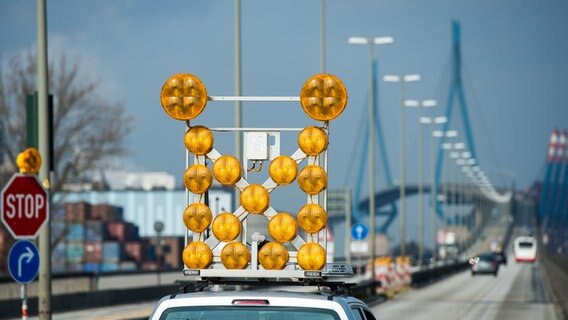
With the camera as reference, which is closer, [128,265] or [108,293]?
[108,293]

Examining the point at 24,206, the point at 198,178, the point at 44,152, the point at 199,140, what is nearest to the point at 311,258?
the point at 198,178

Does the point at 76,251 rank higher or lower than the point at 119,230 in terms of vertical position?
lower

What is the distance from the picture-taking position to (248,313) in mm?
9531

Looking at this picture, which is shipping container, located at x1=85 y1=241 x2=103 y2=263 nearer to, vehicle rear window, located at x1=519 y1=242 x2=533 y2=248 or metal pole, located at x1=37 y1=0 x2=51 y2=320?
vehicle rear window, located at x1=519 y1=242 x2=533 y2=248

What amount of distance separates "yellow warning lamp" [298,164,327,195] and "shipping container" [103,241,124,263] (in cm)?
9902

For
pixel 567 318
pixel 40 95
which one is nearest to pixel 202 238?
pixel 40 95

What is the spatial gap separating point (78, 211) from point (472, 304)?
4774cm

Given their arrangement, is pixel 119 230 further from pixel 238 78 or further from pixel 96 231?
pixel 238 78

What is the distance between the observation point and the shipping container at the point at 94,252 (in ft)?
353

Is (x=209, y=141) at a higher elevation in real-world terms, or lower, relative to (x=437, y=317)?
higher

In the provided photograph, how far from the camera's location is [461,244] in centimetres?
16238

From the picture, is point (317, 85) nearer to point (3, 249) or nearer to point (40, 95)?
point (40, 95)

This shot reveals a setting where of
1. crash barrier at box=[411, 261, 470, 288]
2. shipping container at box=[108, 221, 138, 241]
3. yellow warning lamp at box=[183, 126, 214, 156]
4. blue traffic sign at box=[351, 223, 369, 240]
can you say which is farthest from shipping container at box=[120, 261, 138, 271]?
yellow warning lamp at box=[183, 126, 214, 156]

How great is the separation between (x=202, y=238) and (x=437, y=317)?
30042mm
